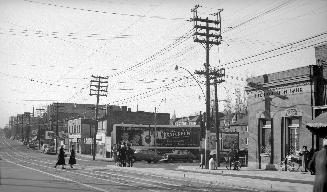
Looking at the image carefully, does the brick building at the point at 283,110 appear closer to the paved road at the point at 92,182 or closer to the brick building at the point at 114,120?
the paved road at the point at 92,182

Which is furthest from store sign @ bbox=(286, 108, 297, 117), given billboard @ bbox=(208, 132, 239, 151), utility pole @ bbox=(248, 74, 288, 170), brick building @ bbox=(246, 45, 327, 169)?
billboard @ bbox=(208, 132, 239, 151)

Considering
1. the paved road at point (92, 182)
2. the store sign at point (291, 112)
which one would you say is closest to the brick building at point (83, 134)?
the paved road at point (92, 182)

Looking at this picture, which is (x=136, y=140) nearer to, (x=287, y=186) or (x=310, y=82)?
(x=310, y=82)

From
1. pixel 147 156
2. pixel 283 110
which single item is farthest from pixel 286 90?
pixel 147 156

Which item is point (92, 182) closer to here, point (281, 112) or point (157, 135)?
point (281, 112)

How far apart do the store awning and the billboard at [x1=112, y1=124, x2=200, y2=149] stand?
3609cm

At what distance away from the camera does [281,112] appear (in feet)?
99.4

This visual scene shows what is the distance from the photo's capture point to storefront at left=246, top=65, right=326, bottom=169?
1088 inches

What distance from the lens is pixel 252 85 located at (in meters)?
33.2

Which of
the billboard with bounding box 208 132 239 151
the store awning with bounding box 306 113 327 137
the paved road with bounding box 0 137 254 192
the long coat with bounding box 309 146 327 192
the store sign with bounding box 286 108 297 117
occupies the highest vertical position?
the store sign with bounding box 286 108 297 117

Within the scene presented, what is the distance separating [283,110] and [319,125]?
5.19 m

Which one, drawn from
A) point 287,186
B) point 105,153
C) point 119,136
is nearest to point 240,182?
point 287,186

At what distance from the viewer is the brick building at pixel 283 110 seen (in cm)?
2752

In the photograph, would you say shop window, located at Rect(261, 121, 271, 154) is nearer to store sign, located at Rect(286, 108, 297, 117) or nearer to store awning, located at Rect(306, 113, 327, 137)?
store sign, located at Rect(286, 108, 297, 117)
